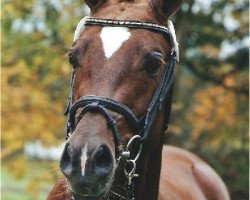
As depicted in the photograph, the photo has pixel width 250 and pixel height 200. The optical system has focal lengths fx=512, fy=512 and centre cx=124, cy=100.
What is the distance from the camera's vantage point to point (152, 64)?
9.65ft

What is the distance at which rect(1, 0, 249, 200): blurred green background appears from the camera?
7.18m

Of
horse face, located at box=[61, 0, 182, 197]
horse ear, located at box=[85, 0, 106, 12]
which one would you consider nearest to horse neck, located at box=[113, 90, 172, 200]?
horse face, located at box=[61, 0, 182, 197]

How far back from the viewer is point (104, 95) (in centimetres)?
271

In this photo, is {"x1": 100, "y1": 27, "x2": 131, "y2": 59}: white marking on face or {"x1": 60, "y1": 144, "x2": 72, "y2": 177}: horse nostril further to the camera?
{"x1": 100, "y1": 27, "x2": 131, "y2": 59}: white marking on face

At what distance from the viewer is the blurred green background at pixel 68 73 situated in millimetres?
7184

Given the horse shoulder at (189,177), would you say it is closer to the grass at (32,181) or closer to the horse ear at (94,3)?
the grass at (32,181)

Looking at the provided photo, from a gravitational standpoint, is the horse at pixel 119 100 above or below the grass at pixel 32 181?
below

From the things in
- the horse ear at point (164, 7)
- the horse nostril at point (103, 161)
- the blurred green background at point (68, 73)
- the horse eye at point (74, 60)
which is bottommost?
the horse nostril at point (103, 161)

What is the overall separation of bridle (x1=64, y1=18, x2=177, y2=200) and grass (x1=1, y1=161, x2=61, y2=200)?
457 millimetres

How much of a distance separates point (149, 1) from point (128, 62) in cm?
61

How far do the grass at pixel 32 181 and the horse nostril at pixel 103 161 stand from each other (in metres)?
0.66

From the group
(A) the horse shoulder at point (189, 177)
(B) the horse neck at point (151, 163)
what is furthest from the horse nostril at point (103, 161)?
(A) the horse shoulder at point (189, 177)

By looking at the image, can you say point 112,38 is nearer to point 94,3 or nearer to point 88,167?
point 94,3

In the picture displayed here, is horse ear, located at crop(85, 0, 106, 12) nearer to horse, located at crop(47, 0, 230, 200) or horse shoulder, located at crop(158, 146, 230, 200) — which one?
horse, located at crop(47, 0, 230, 200)
